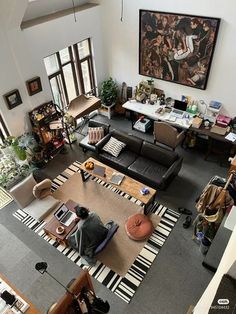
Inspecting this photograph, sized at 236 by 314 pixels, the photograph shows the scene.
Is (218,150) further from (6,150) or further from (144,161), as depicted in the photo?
(6,150)

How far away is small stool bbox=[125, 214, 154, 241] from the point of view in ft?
17.5

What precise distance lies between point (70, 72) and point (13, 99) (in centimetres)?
222

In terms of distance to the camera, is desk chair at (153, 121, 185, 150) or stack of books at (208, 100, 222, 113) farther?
stack of books at (208, 100, 222, 113)

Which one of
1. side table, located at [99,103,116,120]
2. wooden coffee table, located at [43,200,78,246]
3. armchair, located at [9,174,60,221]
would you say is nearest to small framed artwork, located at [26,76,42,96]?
armchair, located at [9,174,60,221]

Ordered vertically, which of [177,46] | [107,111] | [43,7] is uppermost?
[43,7]

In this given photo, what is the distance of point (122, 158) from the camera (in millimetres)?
6742

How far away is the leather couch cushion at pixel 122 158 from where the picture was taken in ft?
21.6

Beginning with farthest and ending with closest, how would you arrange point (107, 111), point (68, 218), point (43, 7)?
1. point (107, 111)
2. point (43, 7)
3. point (68, 218)

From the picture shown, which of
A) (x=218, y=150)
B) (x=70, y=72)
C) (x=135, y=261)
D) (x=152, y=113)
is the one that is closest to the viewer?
(x=135, y=261)

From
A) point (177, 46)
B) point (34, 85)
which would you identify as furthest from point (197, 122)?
point (34, 85)

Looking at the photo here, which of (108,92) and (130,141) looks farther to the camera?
(108,92)

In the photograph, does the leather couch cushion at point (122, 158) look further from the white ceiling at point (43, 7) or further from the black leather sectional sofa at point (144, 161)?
the white ceiling at point (43, 7)

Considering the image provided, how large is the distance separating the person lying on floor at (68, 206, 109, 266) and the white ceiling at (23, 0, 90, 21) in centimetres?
484

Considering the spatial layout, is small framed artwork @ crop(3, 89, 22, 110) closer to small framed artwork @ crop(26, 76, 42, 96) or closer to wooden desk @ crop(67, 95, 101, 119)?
small framed artwork @ crop(26, 76, 42, 96)
